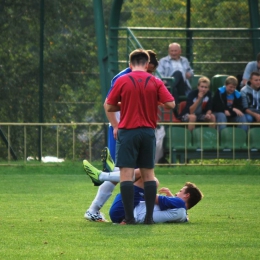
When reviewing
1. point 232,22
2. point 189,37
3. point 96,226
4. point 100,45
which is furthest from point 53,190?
point 232,22

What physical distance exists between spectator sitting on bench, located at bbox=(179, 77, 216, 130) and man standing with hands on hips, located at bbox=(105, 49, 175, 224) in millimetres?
8451

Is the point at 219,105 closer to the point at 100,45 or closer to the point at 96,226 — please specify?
the point at 100,45

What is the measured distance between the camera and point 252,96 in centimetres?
1819

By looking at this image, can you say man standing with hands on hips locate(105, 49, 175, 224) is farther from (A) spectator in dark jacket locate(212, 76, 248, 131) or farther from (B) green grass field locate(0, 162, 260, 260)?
(A) spectator in dark jacket locate(212, 76, 248, 131)

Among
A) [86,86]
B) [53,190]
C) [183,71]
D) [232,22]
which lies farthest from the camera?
[232,22]

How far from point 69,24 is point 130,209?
13.1 m

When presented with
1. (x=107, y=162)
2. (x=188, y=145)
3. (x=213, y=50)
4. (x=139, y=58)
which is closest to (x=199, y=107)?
(x=188, y=145)

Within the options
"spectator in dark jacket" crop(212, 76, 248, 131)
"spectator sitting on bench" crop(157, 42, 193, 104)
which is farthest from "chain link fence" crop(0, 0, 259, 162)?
"spectator in dark jacket" crop(212, 76, 248, 131)

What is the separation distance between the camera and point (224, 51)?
72.0 feet

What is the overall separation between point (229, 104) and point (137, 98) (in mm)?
9096

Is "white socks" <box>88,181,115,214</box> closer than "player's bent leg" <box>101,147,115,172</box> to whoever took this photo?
Yes

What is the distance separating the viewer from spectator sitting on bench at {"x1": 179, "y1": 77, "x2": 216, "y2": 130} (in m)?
17.6

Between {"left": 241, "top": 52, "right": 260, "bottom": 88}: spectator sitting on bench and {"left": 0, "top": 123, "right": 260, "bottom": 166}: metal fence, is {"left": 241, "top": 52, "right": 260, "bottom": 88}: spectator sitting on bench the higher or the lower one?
the higher one

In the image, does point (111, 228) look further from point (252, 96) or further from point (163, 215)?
point (252, 96)
